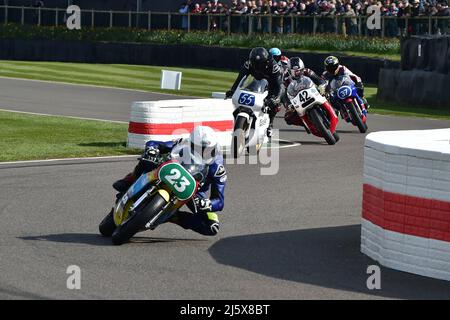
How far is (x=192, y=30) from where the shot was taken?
139 ft

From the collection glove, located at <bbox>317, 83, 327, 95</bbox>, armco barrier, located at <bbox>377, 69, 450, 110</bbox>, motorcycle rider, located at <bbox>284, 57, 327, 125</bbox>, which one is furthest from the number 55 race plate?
armco barrier, located at <bbox>377, 69, 450, 110</bbox>

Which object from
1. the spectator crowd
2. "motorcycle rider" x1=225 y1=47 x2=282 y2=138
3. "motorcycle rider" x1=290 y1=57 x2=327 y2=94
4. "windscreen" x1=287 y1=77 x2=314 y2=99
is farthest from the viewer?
the spectator crowd

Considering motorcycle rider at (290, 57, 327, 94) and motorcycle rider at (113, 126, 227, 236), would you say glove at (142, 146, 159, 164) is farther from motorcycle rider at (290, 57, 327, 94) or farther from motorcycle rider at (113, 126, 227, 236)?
motorcycle rider at (290, 57, 327, 94)

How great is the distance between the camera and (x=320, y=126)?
1978 centimetres

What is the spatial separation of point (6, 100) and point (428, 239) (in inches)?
770

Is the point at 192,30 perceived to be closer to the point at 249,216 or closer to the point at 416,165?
the point at 249,216

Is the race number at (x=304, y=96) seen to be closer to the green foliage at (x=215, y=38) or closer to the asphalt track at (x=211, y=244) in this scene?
the asphalt track at (x=211, y=244)

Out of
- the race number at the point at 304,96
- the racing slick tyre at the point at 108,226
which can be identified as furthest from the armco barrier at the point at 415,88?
the racing slick tyre at the point at 108,226

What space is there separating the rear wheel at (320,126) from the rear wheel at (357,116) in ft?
6.93

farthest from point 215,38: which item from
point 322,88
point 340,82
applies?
point 322,88

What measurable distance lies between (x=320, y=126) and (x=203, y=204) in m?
9.38

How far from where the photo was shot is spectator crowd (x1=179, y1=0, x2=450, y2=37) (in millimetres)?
35156

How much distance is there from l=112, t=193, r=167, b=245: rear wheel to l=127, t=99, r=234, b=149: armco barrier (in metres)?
7.75

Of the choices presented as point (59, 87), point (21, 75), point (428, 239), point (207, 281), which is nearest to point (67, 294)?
point (207, 281)
